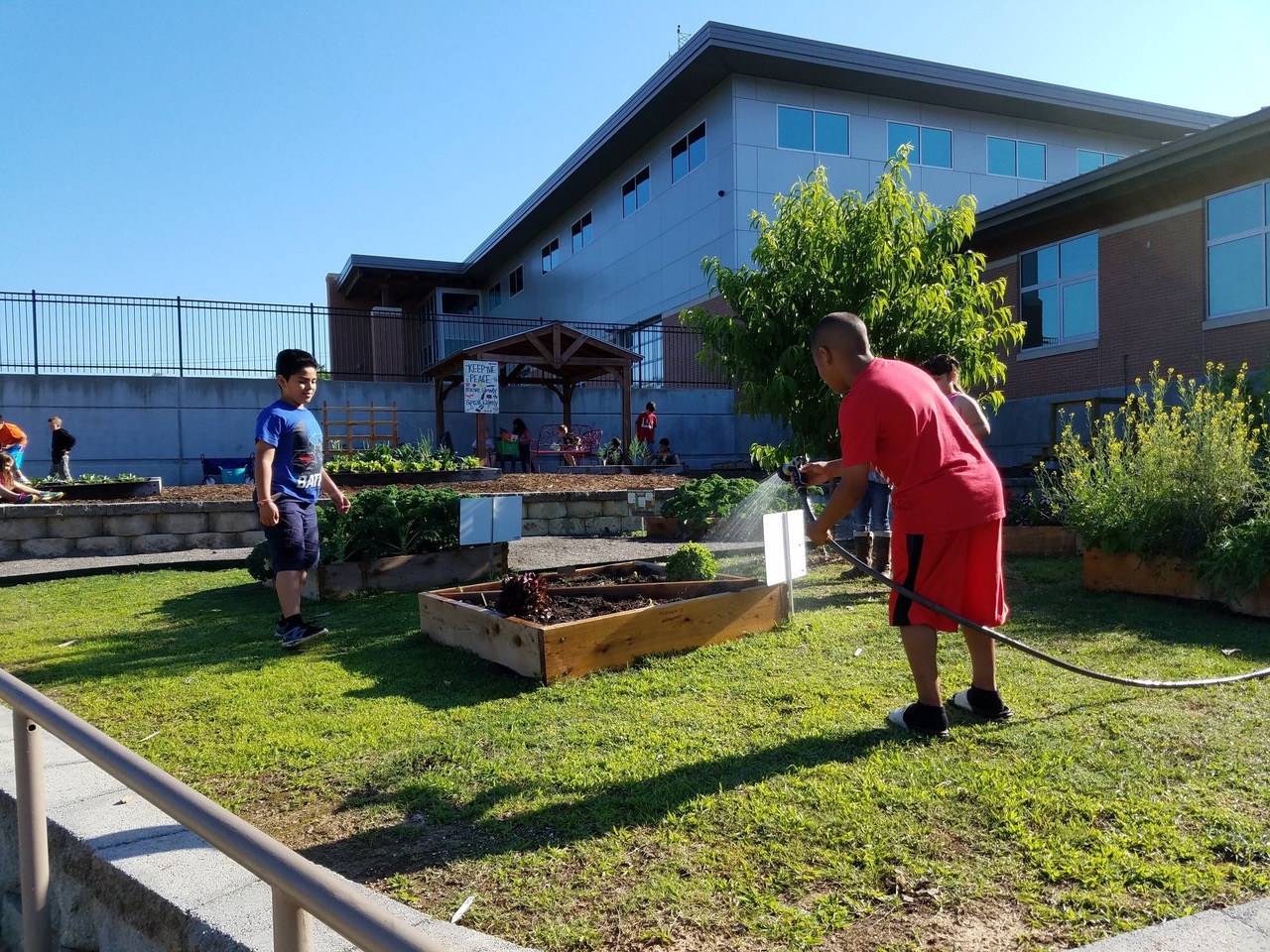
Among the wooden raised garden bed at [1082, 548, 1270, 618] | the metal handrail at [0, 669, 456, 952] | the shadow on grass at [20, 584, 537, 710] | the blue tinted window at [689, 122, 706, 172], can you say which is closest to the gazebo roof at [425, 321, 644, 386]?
the blue tinted window at [689, 122, 706, 172]

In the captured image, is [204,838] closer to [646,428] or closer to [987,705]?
[987,705]

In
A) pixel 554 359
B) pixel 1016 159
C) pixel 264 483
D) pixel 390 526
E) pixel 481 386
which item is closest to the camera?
pixel 264 483

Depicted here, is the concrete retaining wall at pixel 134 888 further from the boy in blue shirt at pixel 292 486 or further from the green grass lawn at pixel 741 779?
the boy in blue shirt at pixel 292 486

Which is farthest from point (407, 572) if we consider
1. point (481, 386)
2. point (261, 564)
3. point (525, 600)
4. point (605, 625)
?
point (481, 386)

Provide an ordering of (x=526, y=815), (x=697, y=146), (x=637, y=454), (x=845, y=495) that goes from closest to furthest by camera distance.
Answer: (x=526, y=815) → (x=845, y=495) → (x=637, y=454) → (x=697, y=146)

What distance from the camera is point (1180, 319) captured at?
15.4 meters

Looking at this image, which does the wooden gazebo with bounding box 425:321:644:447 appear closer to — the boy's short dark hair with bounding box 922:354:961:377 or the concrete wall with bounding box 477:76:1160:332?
the concrete wall with bounding box 477:76:1160:332

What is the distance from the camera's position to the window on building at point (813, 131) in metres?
24.1

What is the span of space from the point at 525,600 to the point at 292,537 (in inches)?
64.4

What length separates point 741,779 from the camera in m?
3.26

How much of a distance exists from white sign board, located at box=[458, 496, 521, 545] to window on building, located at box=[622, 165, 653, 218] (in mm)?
22587

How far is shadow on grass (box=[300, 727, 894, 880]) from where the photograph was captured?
2830 mm

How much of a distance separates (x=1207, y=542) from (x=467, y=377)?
566 inches

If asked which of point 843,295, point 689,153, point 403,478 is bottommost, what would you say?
point 403,478
